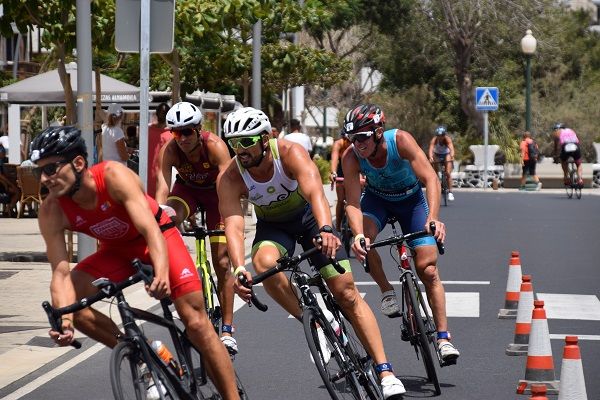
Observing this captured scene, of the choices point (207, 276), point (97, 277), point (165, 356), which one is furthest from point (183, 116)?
point (165, 356)

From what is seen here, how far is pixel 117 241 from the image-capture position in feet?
25.9

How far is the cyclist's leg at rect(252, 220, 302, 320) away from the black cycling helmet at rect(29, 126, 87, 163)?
6.93 ft

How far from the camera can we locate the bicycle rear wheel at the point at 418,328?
9750 mm

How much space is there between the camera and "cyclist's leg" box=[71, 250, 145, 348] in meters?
7.49

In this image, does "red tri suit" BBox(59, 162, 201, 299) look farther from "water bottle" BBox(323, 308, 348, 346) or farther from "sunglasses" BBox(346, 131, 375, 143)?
"sunglasses" BBox(346, 131, 375, 143)

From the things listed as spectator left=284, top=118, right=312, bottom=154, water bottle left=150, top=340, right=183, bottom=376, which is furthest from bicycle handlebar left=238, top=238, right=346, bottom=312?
Answer: spectator left=284, top=118, right=312, bottom=154

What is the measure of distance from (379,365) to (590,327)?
4.47 meters

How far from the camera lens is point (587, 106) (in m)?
60.4

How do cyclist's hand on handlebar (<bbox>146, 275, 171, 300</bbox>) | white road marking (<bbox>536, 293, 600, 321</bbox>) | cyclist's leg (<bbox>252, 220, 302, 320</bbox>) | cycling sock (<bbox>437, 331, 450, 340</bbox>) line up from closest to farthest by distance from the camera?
cyclist's hand on handlebar (<bbox>146, 275, 171, 300</bbox>), cyclist's leg (<bbox>252, 220, 302, 320</bbox>), cycling sock (<bbox>437, 331, 450, 340</bbox>), white road marking (<bbox>536, 293, 600, 321</bbox>)

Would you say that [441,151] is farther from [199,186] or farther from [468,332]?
[199,186]

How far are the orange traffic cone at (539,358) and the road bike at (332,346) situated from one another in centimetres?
134

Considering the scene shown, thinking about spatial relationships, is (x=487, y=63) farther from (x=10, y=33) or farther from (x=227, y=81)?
(x=10, y=33)

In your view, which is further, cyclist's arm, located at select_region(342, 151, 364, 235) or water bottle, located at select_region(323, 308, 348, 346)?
cyclist's arm, located at select_region(342, 151, 364, 235)

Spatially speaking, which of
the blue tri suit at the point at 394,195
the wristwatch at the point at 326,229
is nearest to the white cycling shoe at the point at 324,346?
the wristwatch at the point at 326,229
